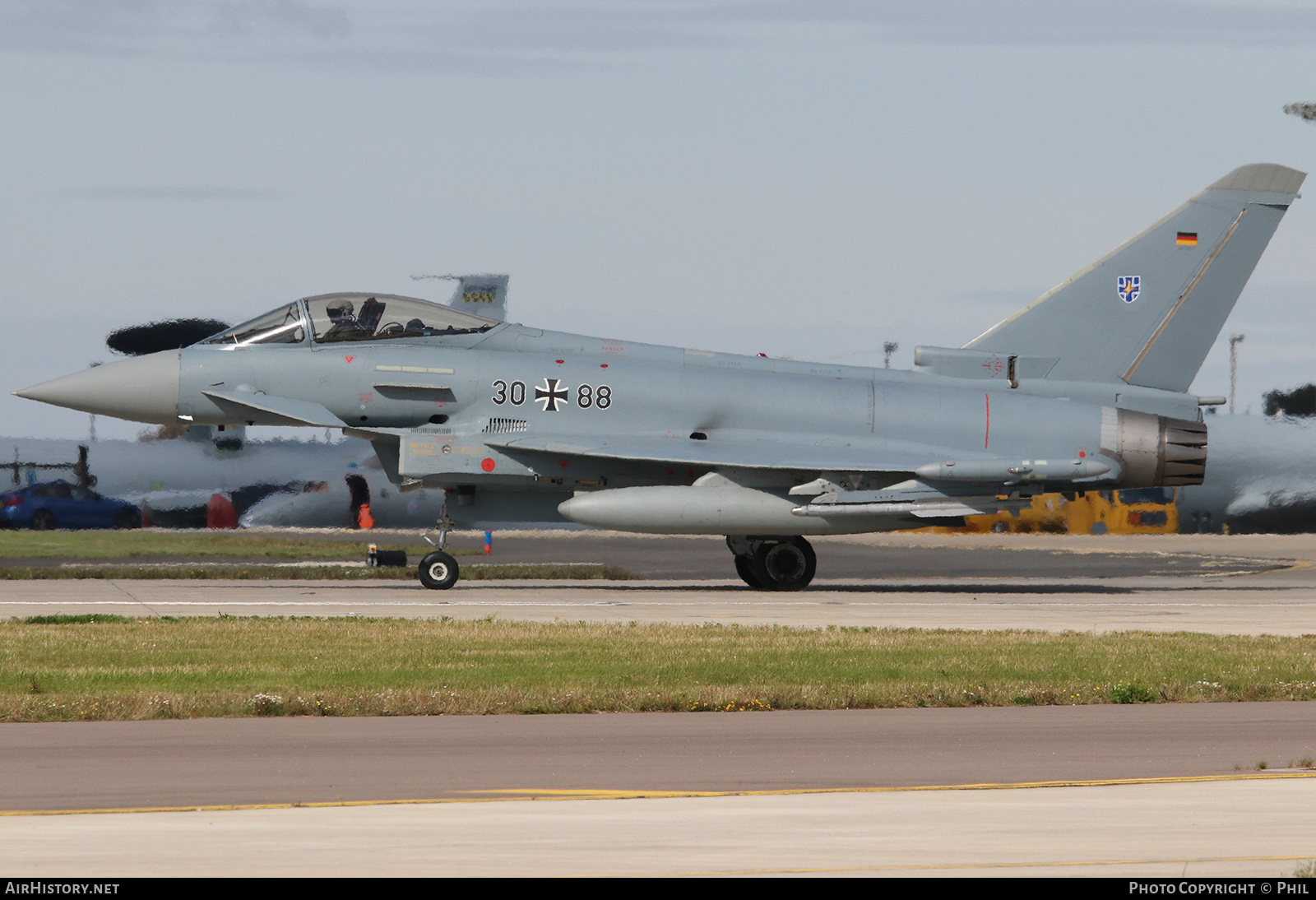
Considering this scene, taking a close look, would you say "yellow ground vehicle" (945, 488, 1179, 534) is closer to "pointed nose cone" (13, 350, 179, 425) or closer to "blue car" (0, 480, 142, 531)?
"blue car" (0, 480, 142, 531)

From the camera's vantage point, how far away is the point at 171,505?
40.4m

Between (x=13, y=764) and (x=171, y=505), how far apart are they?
34.0 m

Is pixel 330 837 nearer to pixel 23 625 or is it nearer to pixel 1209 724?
pixel 1209 724

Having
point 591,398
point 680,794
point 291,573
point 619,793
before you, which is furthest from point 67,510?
point 680,794

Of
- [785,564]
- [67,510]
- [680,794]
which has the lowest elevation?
[680,794]

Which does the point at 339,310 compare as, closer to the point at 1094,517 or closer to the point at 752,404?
the point at 752,404

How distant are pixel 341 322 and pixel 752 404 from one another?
20.7ft

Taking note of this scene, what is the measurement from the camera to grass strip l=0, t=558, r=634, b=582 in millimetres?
24562

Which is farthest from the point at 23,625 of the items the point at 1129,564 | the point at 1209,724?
the point at 1129,564

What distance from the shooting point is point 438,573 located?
2225 cm

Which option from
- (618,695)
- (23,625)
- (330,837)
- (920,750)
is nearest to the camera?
(330,837)

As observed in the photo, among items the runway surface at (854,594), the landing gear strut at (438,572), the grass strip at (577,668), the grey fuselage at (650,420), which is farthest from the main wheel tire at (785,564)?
the grass strip at (577,668)

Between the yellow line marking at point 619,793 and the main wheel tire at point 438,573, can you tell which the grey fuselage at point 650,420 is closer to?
the main wheel tire at point 438,573

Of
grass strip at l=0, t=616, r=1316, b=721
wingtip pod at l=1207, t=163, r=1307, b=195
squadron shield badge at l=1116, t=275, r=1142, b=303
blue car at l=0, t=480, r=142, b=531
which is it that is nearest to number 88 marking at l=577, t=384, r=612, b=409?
grass strip at l=0, t=616, r=1316, b=721
